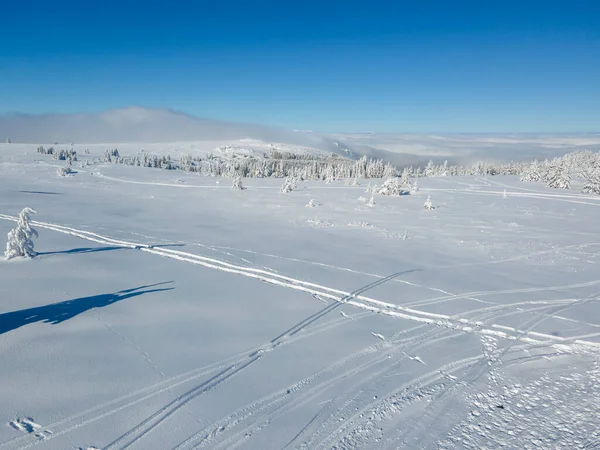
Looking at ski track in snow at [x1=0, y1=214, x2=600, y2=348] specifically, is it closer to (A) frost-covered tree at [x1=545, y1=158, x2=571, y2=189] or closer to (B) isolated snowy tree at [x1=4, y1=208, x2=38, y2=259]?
(B) isolated snowy tree at [x1=4, y1=208, x2=38, y2=259]

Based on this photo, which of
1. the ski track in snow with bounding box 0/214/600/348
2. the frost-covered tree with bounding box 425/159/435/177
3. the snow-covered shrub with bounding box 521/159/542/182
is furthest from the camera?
the frost-covered tree with bounding box 425/159/435/177

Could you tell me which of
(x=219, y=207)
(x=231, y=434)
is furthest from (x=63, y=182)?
(x=231, y=434)

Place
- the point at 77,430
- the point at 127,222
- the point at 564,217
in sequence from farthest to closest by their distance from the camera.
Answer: the point at 564,217 → the point at 127,222 → the point at 77,430

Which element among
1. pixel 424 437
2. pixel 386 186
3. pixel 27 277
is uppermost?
pixel 386 186

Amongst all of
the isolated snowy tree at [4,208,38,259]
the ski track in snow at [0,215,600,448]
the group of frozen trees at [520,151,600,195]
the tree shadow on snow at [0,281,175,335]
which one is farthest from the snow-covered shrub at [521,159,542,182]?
the isolated snowy tree at [4,208,38,259]

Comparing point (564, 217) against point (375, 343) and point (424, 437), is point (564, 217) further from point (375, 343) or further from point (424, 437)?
point (424, 437)

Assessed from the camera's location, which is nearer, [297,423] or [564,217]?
[297,423]

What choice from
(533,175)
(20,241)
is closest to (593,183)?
(533,175)
